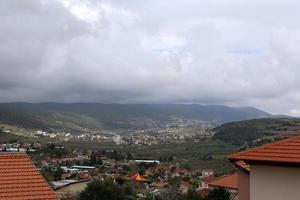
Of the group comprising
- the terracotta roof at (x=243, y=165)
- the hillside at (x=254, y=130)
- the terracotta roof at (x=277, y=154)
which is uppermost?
the terracotta roof at (x=277, y=154)

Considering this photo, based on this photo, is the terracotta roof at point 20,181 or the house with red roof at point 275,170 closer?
the house with red roof at point 275,170

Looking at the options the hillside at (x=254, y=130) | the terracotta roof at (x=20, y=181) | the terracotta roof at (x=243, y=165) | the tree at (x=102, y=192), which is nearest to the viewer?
the terracotta roof at (x=20, y=181)

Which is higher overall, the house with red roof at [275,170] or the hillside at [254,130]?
the house with red roof at [275,170]

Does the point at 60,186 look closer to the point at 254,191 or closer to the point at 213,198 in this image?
the point at 213,198

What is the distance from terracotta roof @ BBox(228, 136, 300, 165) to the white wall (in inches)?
11.0

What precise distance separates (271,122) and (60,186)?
109812 millimetres

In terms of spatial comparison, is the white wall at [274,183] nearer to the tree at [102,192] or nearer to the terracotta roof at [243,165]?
the terracotta roof at [243,165]

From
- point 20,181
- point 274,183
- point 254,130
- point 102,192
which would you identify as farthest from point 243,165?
point 254,130

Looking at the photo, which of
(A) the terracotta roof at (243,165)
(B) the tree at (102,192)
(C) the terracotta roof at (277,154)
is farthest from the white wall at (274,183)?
(B) the tree at (102,192)

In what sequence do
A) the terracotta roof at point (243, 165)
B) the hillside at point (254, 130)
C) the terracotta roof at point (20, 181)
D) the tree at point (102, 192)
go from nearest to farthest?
1. the terracotta roof at point (20, 181)
2. the terracotta roof at point (243, 165)
3. the tree at point (102, 192)
4. the hillside at point (254, 130)

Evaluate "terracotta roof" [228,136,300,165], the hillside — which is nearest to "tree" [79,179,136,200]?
"terracotta roof" [228,136,300,165]

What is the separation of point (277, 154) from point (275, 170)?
392 millimetres

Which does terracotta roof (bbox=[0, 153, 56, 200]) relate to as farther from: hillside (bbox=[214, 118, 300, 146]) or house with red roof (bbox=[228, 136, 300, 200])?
hillside (bbox=[214, 118, 300, 146])

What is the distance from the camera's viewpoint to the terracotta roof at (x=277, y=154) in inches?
450
